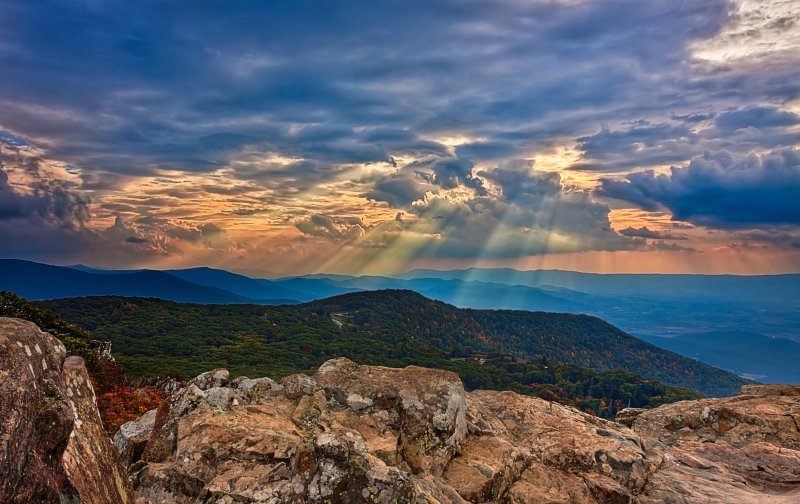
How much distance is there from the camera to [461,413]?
16219mm

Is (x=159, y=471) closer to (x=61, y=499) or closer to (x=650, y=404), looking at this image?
(x=61, y=499)

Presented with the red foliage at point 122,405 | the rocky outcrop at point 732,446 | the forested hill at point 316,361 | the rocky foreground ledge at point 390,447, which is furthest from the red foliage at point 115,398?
the forested hill at point 316,361

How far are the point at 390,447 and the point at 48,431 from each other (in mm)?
9391

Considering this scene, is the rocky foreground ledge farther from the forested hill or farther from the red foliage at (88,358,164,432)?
the forested hill

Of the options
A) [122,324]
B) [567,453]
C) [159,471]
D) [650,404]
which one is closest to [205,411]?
[159,471]

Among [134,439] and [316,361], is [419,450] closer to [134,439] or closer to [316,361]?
[134,439]

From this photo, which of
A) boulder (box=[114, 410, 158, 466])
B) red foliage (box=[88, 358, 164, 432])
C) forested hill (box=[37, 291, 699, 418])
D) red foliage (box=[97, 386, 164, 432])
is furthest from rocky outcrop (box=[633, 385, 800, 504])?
forested hill (box=[37, 291, 699, 418])

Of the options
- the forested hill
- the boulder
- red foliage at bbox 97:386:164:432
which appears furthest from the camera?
the forested hill

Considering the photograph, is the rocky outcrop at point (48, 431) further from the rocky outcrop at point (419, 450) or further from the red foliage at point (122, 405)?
the red foliage at point (122, 405)

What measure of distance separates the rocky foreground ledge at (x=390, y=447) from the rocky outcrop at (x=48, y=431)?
0.12ft

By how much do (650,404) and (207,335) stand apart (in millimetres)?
184119

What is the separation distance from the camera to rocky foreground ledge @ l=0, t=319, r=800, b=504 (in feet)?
29.1

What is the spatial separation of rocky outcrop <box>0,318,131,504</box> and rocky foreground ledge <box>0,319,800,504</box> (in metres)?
0.04

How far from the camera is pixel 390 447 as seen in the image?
13719mm
